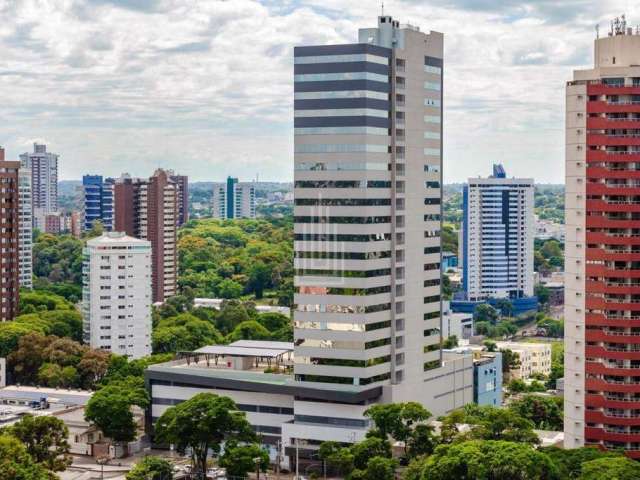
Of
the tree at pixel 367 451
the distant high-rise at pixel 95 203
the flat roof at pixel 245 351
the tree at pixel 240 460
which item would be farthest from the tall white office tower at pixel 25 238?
the tree at pixel 367 451

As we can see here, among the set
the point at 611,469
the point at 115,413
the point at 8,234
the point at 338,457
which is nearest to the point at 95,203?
the point at 8,234

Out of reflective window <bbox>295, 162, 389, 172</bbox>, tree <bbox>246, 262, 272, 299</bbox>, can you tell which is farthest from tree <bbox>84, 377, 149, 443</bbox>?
tree <bbox>246, 262, 272, 299</bbox>

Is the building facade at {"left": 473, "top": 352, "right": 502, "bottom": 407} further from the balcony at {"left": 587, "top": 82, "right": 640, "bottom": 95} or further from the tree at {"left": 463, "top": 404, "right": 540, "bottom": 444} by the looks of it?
the balcony at {"left": 587, "top": 82, "right": 640, "bottom": 95}

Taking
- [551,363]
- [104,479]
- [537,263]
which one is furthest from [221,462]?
[537,263]

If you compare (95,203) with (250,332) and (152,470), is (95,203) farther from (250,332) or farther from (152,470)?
(152,470)

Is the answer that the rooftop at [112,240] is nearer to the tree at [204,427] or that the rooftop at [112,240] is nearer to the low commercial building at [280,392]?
the low commercial building at [280,392]

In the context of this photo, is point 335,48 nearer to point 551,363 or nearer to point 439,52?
point 439,52

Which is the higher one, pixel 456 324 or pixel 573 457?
pixel 456 324
